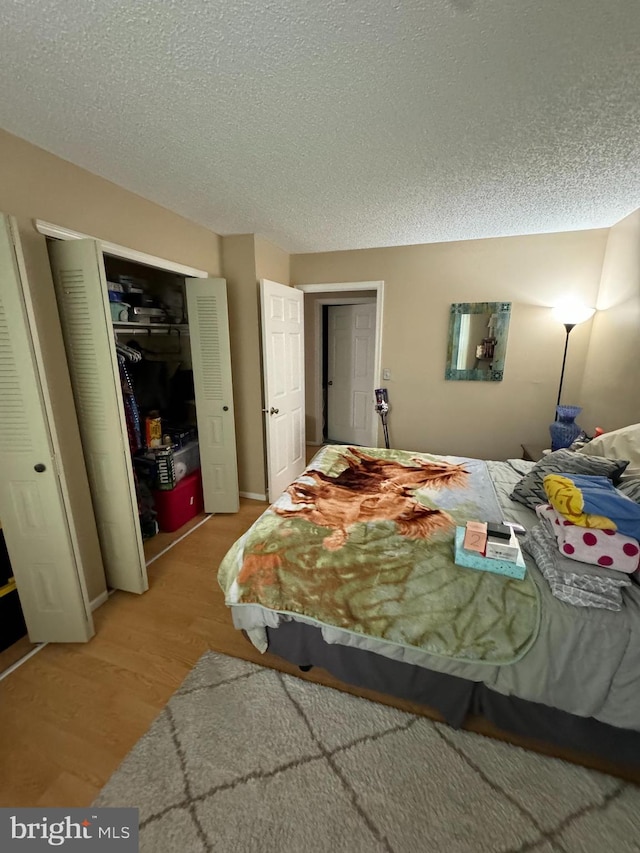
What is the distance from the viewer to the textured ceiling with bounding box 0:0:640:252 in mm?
968

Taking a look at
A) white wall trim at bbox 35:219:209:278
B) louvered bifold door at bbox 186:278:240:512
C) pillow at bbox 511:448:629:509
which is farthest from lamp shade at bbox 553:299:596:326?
white wall trim at bbox 35:219:209:278

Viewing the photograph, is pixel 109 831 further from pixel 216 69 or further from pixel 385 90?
pixel 385 90

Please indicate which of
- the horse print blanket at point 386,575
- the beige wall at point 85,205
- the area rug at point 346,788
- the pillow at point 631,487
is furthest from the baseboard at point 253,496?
the pillow at point 631,487

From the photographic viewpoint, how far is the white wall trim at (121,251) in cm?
168

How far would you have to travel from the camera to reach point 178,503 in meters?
2.89

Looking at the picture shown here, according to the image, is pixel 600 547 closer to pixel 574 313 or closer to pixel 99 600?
pixel 574 313

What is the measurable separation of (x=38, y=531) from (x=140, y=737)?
3.37ft

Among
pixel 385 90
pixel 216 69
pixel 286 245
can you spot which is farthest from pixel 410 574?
pixel 286 245

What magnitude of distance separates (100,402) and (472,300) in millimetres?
3178

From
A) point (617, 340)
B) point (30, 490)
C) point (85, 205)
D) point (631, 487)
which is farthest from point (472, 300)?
point (30, 490)

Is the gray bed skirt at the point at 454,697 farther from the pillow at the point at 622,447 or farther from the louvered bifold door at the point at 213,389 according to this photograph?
the louvered bifold door at the point at 213,389

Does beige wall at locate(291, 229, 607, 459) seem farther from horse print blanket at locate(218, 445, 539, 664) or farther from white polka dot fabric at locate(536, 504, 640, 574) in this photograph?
white polka dot fabric at locate(536, 504, 640, 574)

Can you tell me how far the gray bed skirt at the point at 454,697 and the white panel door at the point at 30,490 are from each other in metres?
1.08

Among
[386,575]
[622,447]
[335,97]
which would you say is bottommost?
[386,575]
